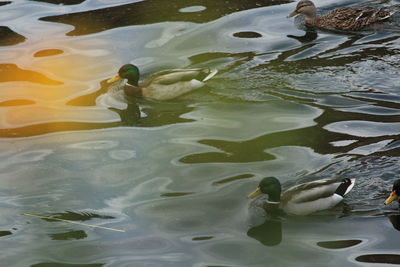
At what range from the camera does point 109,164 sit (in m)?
9.62

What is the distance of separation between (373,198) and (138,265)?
250 cm

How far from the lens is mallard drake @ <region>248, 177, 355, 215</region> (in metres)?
8.34

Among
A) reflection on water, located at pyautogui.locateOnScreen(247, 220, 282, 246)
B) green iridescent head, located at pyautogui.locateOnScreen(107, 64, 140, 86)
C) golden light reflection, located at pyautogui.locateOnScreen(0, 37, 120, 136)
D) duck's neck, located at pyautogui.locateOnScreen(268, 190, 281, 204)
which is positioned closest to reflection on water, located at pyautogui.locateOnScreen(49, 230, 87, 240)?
reflection on water, located at pyautogui.locateOnScreen(247, 220, 282, 246)

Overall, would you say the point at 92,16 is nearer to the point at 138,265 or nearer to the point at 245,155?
the point at 245,155

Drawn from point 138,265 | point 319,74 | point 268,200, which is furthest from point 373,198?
point 319,74

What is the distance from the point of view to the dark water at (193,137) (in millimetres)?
8016

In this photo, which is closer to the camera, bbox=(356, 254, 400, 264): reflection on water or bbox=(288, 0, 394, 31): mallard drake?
bbox=(356, 254, 400, 264): reflection on water

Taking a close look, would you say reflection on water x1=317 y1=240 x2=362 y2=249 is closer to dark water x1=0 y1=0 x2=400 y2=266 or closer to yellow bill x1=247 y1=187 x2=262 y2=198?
dark water x1=0 y1=0 x2=400 y2=266

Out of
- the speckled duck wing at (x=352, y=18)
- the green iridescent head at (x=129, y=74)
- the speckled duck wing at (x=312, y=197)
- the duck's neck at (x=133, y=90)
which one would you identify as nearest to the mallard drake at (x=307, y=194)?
the speckled duck wing at (x=312, y=197)

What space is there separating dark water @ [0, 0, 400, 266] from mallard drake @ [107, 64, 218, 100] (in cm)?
14

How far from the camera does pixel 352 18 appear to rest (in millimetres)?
13344

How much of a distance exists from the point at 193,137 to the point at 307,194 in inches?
89.3

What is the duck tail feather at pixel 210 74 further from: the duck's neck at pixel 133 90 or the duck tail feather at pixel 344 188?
the duck tail feather at pixel 344 188

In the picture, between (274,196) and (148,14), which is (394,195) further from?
(148,14)
